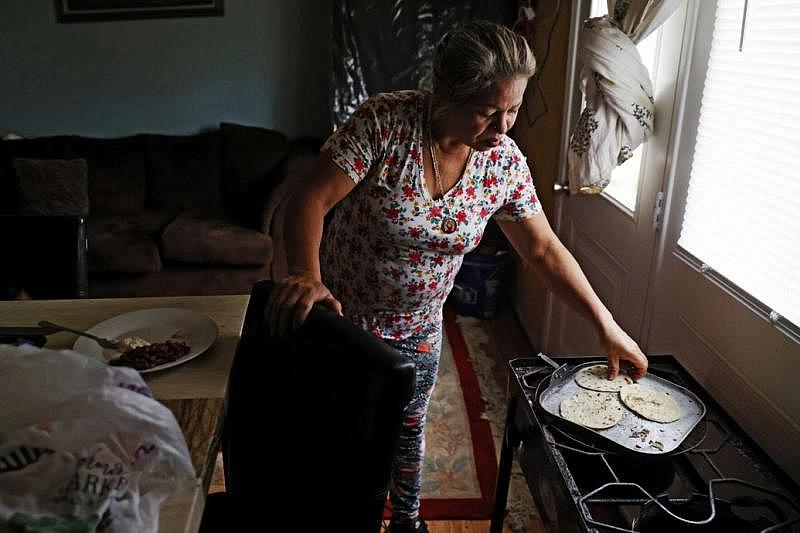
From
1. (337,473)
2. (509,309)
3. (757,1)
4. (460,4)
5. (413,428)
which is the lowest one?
(509,309)

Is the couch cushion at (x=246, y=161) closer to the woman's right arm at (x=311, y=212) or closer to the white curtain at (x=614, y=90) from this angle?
the white curtain at (x=614, y=90)

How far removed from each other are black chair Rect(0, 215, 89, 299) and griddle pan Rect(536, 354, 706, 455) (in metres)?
1.18

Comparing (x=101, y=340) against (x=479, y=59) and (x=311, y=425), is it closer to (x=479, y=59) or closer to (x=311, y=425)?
(x=311, y=425)

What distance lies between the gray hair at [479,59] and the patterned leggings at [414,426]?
58cm

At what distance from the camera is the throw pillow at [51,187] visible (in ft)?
10.2

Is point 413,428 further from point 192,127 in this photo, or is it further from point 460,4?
point 192,127

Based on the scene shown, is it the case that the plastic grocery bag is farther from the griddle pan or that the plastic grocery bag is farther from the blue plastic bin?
the blue plastic bin

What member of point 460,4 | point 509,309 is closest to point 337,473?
point 509,309

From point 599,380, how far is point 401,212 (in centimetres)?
51

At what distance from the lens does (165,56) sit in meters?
3.62

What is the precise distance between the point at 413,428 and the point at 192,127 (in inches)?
114

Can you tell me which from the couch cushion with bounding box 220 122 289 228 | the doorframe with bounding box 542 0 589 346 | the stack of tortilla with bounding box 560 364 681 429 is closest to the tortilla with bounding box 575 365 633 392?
the stack of tortilla with bounding box 560 364 681 429

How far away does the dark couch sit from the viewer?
293 cm

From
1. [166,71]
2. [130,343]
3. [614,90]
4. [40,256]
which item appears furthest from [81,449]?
[166,71]
